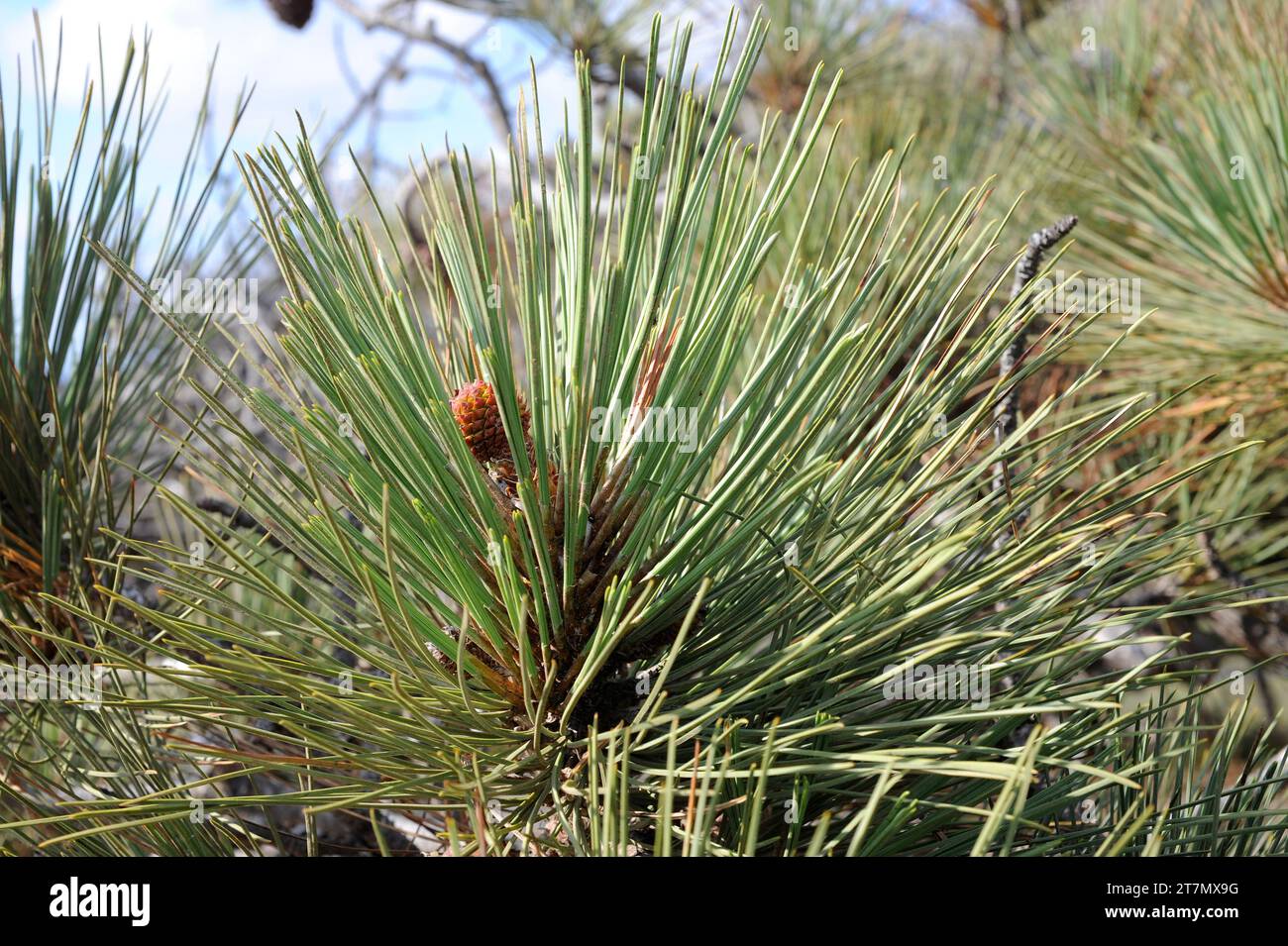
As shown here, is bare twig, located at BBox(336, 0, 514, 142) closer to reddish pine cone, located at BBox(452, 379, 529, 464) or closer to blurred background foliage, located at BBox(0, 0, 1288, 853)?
blurred background foliage, located at BBox(0, 0, 1288, 853)

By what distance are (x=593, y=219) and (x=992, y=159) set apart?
1083mm

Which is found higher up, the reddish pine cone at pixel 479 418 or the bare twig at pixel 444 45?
the bare twig at pixel 444 45

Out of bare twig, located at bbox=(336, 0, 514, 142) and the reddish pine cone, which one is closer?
the reddish pine cone

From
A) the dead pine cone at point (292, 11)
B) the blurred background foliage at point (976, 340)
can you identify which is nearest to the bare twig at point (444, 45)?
the blurred background foliage at point (976, 340)

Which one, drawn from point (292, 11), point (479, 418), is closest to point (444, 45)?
point (292, 11)

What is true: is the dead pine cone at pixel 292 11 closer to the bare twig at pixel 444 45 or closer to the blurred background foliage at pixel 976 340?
the blurred background foliage at pixel 976 340

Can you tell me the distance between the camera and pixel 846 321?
1.75ft

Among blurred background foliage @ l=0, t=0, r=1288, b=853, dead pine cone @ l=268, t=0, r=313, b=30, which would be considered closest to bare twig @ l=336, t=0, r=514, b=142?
blurred background foliage @ l=0, t=0, r=1288, b=853

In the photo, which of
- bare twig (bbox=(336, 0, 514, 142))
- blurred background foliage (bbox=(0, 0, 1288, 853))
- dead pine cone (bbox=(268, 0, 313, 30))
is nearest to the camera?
blurred background foliage (bbox=(0, 0, 1288, 853))

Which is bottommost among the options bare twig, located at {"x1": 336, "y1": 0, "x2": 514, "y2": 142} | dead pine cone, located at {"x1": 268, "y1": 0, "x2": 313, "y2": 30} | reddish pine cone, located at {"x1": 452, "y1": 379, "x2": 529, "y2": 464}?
reddish pine cone, located at {"x1": 452, "y1": 379, "x2": 529, "y2": 464}
